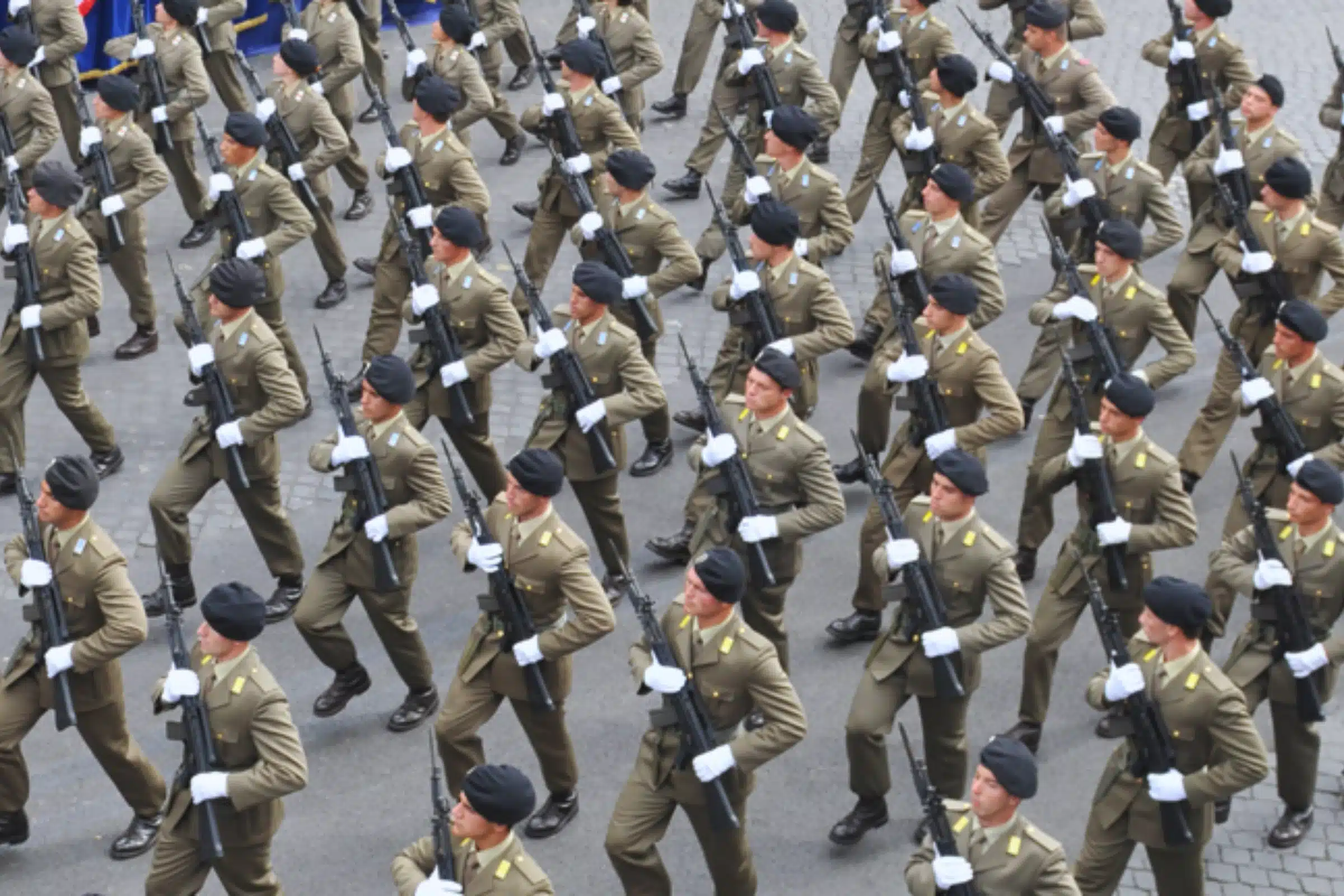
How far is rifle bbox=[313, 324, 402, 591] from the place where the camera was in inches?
460

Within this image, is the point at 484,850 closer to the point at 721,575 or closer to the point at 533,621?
the point at 721,575

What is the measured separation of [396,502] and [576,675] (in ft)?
4.62

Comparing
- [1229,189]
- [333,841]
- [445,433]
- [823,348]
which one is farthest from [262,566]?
[1229,189]

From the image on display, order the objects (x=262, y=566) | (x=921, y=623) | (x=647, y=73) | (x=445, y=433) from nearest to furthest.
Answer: (x=921, y=623), (x=262, y=566), (x=445, y=433), (x=647, y=73)

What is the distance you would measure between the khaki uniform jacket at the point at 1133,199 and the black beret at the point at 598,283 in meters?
3.56

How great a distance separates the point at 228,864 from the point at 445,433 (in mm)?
4947

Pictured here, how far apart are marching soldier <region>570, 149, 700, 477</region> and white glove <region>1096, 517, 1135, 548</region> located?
3.47m

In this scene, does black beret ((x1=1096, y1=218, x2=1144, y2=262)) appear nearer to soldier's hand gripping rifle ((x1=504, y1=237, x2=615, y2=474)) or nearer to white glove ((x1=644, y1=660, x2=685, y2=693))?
soldier's hand gripping rifle ((x1=504, y1=237, x2=615, y2=474))

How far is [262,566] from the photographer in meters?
13.5

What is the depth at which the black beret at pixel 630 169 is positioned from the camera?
1424cm

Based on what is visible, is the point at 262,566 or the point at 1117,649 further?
the point at 262,566

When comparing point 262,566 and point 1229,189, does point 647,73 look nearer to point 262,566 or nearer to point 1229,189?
point 1229,189

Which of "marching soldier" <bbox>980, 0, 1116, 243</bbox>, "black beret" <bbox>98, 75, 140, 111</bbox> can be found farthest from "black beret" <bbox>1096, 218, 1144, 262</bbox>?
"black beret" <bbox>98, 75, 140, 111</bbox>

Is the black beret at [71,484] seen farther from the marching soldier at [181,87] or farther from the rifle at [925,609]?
the marching soldier at [181,87]
